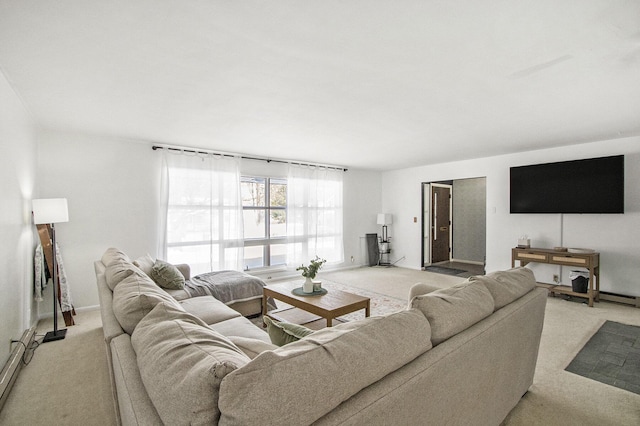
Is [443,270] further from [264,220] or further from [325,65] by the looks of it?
[325,65]

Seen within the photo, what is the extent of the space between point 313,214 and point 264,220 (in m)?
1.04

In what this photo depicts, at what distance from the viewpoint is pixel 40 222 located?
3.18m

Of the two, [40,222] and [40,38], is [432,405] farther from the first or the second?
[40,222]

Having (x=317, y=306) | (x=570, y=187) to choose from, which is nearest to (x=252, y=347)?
(x=317, y=306)

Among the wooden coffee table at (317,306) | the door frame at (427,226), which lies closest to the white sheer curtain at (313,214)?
the door frame at (427,226)

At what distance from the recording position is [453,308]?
1.44 meters

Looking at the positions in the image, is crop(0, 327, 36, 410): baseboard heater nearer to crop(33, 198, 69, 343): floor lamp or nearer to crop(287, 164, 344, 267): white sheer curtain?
crop(33, 198, 69, 343): floor lamp

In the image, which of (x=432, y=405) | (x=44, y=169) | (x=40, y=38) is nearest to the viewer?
(x=432, y=405)

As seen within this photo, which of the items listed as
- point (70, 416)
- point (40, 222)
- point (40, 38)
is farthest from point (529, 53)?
point (40, 222)

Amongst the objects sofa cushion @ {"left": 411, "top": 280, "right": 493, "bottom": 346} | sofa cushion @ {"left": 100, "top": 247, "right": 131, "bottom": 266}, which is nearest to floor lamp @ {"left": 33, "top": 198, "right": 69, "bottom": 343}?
sofa cushion @ {"left": 100, "top": 247, "right": 131, "bottom": 266}

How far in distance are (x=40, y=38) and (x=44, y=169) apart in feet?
8.84

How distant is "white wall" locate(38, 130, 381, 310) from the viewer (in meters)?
3.96

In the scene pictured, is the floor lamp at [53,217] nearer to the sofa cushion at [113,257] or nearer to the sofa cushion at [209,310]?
the sofa cushion at [113,257]

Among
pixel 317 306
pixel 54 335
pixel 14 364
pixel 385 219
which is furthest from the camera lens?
pixel 385 219
